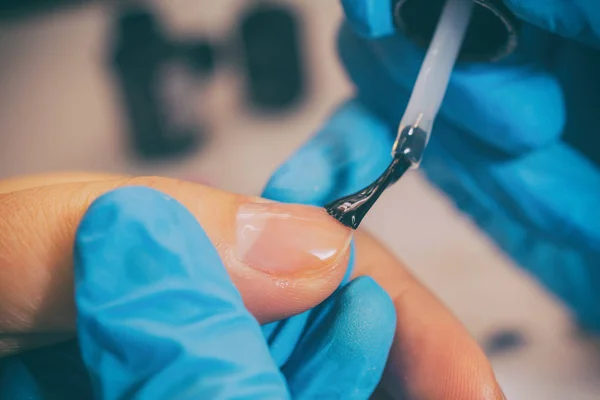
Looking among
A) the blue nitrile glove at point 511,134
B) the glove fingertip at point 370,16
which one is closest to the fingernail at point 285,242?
the blue nitrile glove at point 511,134

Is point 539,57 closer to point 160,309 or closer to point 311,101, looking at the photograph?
point 311,101

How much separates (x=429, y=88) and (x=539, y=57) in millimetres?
244

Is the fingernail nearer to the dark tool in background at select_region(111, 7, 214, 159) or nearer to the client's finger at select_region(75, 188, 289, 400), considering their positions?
the client's finger at select_region(75, 188, 289, 400)

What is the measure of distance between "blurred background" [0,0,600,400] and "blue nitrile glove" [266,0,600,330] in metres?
0.18

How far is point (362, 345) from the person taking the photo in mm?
497

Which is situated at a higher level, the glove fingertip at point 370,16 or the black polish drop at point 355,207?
the glove fingertip at point 370,16

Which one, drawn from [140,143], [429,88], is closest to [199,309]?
[429,88]

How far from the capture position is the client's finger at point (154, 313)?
38cm

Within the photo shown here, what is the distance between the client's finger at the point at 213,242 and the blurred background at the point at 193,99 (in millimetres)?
585

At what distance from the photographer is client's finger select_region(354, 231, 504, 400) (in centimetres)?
54

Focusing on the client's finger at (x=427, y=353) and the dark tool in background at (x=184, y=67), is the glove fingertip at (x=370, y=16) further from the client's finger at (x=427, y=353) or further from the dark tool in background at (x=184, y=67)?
the dark tool in background at (x=184, y=67)

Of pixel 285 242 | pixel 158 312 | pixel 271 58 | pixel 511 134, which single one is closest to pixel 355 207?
pixel 285 242

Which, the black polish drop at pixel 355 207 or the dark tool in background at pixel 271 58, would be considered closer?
the black polish drop at pixel 355 207

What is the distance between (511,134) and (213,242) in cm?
45
